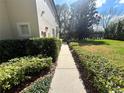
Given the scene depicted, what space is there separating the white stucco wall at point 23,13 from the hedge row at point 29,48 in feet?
5.61

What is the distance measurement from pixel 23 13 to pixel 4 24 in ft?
5.10

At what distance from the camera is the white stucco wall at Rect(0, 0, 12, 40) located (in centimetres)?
996

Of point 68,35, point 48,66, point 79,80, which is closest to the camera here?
point 79,80

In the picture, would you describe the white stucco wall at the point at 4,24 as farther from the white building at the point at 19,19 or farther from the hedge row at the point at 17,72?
the hedge row at the point at 17,72

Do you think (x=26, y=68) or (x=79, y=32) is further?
(x=79, y=32)

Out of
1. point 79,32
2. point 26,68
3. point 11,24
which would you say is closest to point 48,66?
point 26,68

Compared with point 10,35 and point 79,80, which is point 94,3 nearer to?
point 10,35

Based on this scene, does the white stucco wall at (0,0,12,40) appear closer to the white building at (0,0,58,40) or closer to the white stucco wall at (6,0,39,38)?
the white building at (0,0,58,40)

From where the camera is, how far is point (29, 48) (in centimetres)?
892

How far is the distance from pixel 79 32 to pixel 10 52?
63.7ft

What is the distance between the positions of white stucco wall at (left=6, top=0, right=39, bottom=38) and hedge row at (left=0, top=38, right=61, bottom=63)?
1711 millimetres

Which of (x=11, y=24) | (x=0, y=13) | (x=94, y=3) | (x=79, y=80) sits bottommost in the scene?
(x=79, y=80)

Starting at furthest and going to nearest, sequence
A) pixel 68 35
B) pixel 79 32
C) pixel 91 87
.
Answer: pixel 68 35, pixel 79 32, pixel 91 87

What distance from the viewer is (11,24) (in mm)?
10742
